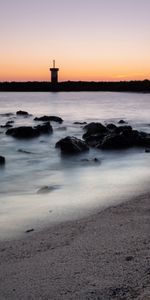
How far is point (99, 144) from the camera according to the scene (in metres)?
13.5

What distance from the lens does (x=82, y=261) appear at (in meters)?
4.05

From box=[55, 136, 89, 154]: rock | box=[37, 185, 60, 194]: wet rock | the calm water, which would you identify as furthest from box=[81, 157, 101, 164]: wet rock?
box=[37, 185, 60, 194]: wet rock

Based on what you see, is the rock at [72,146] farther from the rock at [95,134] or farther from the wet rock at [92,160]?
the rock at [95,134]

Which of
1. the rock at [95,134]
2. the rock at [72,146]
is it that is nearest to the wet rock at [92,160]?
the rock at [72,146]

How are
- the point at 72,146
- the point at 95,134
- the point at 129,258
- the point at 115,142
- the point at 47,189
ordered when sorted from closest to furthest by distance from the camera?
the point at 129,258, the point at 47,189, the point at 72,146, the point at 115,142, the point at 95,134

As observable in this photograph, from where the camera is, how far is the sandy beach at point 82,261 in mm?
3457

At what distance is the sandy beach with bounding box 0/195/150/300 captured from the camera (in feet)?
11.3

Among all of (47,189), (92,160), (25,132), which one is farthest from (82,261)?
(25,132)

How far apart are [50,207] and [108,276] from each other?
9.33 ft

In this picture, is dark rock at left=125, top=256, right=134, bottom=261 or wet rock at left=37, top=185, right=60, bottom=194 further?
wet rock at left=37, top=185, right=60, bottom=194

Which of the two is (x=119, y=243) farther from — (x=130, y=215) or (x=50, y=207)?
(x=50, y=207)

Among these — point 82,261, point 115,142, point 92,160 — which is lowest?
point 92,160

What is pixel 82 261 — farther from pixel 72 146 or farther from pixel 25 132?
pixel 25 132

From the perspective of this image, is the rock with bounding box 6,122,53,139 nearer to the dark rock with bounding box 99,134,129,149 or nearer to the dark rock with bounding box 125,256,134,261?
→ the dark rock with bounding box 99,134,129,149
